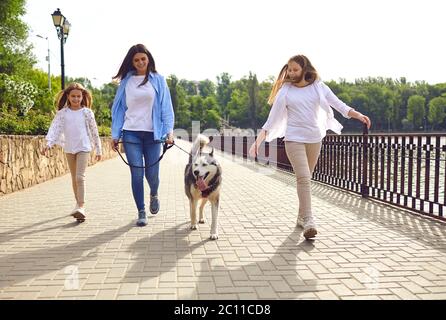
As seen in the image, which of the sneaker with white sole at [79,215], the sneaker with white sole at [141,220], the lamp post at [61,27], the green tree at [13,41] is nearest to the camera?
the sneaker with white sole at [141,220]

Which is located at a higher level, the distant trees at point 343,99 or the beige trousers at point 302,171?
the distant trees at point 343,99

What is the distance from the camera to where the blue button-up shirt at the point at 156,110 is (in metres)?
5.43

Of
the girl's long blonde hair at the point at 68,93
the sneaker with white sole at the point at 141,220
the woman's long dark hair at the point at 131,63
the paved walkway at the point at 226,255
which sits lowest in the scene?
the paved walkway at the point at 226,255

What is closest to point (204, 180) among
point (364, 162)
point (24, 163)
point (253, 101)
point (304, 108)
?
point (304, 108)

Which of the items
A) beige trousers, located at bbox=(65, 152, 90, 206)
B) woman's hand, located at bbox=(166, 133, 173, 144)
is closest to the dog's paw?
woman's hand, located at bbox=(166, 133, 173, 144)

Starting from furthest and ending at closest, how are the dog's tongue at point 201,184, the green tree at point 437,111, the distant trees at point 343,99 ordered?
the green tree at point 437,111, the distant trees at point 343,99, the dog's tongue at point 201,184

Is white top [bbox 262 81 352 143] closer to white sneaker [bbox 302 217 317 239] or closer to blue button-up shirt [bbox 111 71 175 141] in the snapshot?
white sneaker [bbox 302 217 317 239]

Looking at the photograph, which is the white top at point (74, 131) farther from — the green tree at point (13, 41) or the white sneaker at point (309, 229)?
the green tree at point (13, 41)

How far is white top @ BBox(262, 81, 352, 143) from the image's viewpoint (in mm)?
4840

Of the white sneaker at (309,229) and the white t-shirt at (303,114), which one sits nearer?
the white sneaker at (309,229)

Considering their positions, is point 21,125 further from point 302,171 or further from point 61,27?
point 302,171

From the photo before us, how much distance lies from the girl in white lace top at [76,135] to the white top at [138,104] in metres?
0.84

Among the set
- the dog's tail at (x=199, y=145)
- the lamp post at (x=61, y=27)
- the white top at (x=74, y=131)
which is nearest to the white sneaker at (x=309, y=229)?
the dog's tail at (x=199, y=145)
